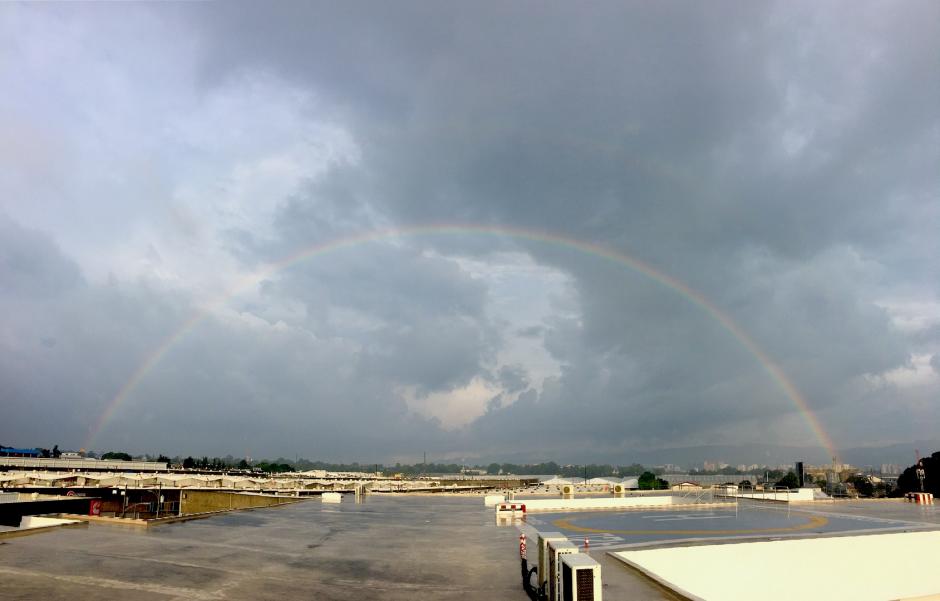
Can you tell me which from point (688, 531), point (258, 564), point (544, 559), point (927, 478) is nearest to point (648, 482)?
point (927, 478)

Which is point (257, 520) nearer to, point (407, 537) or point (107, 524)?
point (107, 524)

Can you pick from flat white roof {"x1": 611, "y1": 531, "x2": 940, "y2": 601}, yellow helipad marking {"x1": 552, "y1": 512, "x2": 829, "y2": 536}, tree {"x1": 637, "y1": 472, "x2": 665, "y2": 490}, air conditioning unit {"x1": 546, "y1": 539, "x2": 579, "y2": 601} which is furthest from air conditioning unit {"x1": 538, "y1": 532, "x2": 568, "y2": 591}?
tree {"x1": 637, "y1": 472, "x2": 665, "y2": 490}

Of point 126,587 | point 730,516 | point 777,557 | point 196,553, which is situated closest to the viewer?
point 126,587

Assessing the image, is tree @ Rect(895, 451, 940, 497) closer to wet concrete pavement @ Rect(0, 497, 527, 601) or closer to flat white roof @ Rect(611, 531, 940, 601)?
flat white roof @ Rect(611, 531, 940, 601)

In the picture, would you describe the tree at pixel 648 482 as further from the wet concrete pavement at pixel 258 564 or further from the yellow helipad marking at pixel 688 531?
the wet concrete pavement at pixel 258 564

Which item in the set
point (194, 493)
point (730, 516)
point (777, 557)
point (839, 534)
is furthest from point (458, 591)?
point (194, 493)

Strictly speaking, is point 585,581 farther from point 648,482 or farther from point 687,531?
point 648,482

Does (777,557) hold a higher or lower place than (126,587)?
lower
